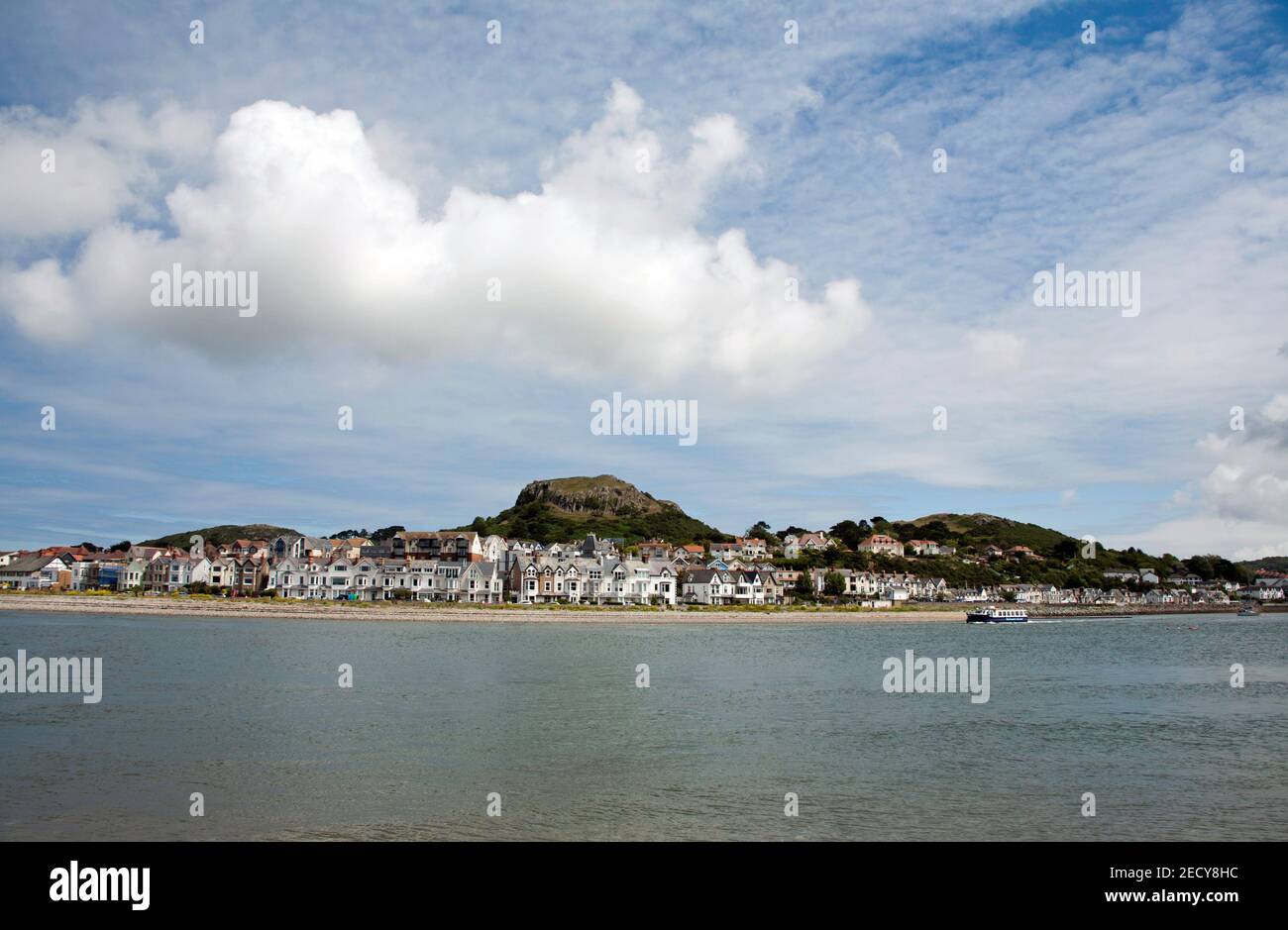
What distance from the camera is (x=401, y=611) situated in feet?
297

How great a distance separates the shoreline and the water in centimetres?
4385

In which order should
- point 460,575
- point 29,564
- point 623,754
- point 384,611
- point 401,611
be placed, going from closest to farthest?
point 623,754
point 401,611
point 384,611
point 460,575
point 29,564

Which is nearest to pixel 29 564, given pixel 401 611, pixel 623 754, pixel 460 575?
pixel 460 575

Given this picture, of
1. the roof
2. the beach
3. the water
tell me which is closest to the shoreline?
the beach

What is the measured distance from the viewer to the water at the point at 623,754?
14969 mm

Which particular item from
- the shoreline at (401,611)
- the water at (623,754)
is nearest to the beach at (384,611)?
the shoreline at (401,611)

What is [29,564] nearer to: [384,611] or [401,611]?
[384,611]

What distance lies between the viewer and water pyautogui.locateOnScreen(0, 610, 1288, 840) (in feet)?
49.1

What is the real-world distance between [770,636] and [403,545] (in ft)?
245

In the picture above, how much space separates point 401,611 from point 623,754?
244ft
